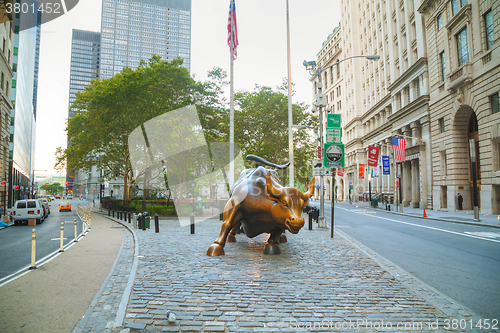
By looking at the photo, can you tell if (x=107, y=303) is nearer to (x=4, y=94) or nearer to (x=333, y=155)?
(x=333, y=155)

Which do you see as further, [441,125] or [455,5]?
[441,125]

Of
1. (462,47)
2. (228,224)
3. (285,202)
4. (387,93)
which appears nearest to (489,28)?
(462,47)

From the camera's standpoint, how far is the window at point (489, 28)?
23.9 meters

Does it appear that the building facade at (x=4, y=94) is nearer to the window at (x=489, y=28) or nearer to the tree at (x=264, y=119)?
the tree at (x=264, y=119)

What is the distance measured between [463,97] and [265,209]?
26849 millimetres

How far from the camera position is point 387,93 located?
4850 centimetres

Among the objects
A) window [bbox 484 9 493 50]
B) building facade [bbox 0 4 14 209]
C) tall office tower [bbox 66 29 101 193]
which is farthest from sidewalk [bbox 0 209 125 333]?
tall office tower [bbox 66 29 101 193]

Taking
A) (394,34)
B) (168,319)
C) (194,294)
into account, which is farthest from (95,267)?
(394,34)

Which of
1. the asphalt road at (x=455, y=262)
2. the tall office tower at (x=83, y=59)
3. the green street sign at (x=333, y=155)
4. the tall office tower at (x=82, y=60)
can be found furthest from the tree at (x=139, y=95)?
the tall office tower at (x=83, y=59)

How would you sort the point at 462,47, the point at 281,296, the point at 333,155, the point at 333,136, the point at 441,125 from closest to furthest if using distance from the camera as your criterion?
the point at 281,296 < the point at 333,155 < the point at 333,136 < the point at 462,47 < the point at 441,125

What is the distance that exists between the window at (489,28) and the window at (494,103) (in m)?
3.88

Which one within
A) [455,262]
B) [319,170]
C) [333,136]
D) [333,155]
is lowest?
[455,262]

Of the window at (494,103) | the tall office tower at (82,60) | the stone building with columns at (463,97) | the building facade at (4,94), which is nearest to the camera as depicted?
the window at (494,103)

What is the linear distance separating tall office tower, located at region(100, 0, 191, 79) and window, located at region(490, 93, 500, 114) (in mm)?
146465
